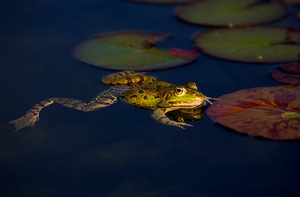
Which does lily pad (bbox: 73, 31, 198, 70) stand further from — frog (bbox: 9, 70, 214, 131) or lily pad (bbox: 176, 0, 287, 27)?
lily pad (bbox: 176, 0, 287, 27)

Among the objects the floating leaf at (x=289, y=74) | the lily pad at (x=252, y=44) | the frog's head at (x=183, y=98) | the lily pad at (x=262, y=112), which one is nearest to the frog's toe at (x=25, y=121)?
the frog's head at (x=183, y=98)

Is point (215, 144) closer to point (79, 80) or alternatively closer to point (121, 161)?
point (121, 161)

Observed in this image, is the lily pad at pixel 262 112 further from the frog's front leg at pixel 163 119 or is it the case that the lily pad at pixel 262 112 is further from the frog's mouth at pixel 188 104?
the frog's front leg at pixel 163 119

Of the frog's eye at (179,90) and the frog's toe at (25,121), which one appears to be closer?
the frog's toe at (25,121)

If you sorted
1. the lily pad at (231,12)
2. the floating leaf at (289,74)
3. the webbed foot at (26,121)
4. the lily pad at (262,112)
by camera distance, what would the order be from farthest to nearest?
the lily pad at (231,12) < the floating leaf at (289,74) < the webbed foot at (26,121) < the lily pad at (262,112)

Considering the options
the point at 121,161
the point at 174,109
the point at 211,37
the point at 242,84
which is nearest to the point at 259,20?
the point at 211,37

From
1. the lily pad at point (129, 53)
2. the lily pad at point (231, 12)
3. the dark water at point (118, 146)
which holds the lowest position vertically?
the dark water at point (118, 146)
